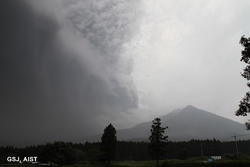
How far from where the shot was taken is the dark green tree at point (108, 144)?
81438mm

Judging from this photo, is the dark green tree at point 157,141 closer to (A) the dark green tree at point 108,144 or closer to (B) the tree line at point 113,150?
(B) the tree line at point 113,150

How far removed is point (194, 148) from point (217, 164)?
12002 centimetres

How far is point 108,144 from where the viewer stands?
269 ft

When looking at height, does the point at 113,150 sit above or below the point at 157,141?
below

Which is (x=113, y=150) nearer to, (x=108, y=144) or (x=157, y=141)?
(x=108, y=144)

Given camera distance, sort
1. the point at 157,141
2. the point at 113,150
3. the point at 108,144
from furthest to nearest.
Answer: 1. the point at 113,150
2. the point at 108,144
3. the point at 157,141

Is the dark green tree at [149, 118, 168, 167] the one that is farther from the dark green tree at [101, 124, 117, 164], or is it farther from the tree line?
the dark green tree at [101, 124, 117, 164]

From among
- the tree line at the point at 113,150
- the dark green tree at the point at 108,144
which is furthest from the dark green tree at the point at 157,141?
the dark green tree at the point at 108,144

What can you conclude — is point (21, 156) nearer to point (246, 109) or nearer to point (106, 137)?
point (106, 137)

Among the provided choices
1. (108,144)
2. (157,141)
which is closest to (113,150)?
(108,144)

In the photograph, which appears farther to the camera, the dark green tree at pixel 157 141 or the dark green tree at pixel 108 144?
the dark green tree at pixel 108 144

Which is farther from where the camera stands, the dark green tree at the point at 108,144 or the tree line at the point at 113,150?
the dark green tree at the point at 108,144

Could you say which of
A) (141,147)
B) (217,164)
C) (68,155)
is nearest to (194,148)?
(141,147)

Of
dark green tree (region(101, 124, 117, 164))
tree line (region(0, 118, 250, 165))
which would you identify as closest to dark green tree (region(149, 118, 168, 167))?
tree line (region(0, 118, 250, 165))
